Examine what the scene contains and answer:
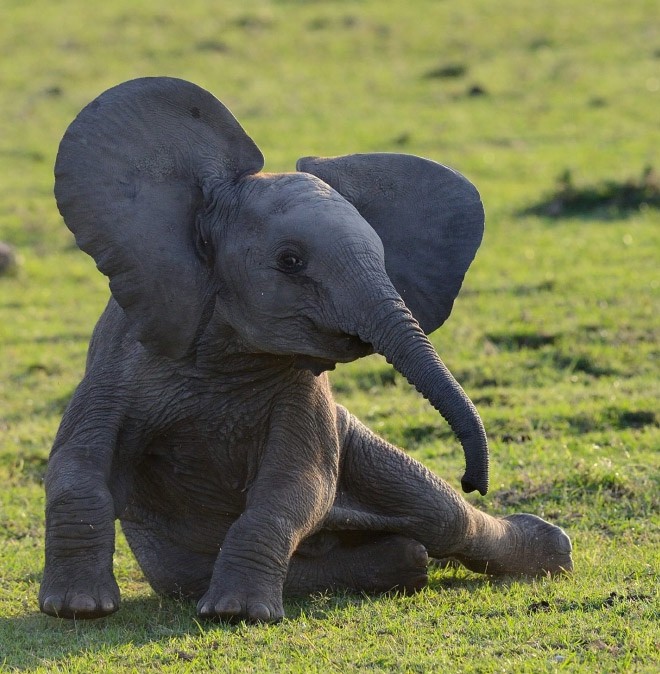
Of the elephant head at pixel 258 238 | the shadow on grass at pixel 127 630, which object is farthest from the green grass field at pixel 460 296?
the elephant head at pixel 258 238

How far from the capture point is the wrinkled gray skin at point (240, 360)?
Answer: 21.0 ft

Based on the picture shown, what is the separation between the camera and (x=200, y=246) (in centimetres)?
680

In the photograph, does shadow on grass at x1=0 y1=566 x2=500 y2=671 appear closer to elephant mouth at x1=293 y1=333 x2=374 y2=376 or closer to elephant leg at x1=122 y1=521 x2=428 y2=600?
elephant leg at x1=122 y1=521 x2=428 y2=600

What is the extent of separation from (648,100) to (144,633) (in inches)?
695

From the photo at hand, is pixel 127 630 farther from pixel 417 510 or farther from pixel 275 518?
pixel 417 510

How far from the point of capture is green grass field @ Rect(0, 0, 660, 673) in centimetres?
636

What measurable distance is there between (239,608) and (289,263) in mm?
1427

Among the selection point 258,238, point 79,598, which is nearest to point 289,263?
point 258,238

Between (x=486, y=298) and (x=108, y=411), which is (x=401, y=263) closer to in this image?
(x=108, y=411)

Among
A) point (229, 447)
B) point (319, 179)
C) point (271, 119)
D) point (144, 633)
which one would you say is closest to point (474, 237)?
point (319, 179)

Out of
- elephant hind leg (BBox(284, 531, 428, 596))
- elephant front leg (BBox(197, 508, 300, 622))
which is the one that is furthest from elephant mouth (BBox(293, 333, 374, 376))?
elephant hind leg (BBox(284, 531, 428, 596))

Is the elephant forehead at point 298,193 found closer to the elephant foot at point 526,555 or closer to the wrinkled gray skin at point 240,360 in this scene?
the wrinkled gray skin at point 240,360

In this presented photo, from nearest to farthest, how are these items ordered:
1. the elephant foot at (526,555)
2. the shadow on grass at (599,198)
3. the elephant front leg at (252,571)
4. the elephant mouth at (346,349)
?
the elephant mouth at (346,349), the elephant front leg at (252,571), the elephant foot at (526,555), the shadow on grass at (599,198)

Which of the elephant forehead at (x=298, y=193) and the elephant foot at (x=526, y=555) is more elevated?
the elephant forehead at (x=298, y=193)
